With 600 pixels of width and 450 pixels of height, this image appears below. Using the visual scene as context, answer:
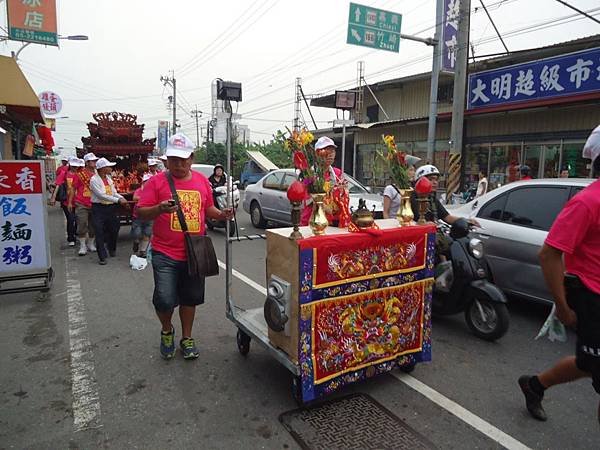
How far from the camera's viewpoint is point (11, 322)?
Result: 452cm

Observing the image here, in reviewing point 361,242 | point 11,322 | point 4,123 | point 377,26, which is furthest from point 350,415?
point 4,123

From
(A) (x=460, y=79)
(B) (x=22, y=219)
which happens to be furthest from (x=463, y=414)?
(A) (x=460, y=79)

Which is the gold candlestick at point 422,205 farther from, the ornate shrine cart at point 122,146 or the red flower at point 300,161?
the ornate shrine cart at point 122,146

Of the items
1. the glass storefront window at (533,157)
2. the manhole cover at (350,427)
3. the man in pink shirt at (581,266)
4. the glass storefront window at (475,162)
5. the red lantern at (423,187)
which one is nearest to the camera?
the man in pink shirt at (581,266)

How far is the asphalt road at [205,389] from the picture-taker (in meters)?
2.61

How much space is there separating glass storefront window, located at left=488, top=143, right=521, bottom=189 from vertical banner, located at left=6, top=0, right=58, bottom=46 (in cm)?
1448

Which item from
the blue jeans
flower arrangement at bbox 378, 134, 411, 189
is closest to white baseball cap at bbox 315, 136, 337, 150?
flower arrangement at bbox 378, 134, 411, 189

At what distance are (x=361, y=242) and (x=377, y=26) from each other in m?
10.1

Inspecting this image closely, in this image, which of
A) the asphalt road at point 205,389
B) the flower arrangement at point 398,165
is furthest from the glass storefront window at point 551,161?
the flower arrangement at point 398,165

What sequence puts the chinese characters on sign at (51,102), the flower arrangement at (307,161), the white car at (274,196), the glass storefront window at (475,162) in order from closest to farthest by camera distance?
the flower arrangement at (307,161)
the white car at (274,196)
the glass storefront window at (475,162)
the chinese characters on sign at (51,102)

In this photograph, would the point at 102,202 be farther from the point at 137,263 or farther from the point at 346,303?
the point at 346,303

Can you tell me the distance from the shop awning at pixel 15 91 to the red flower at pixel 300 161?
9.27 m

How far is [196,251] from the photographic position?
3.41 metres

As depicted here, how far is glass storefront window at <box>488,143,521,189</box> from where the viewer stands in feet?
41.5
